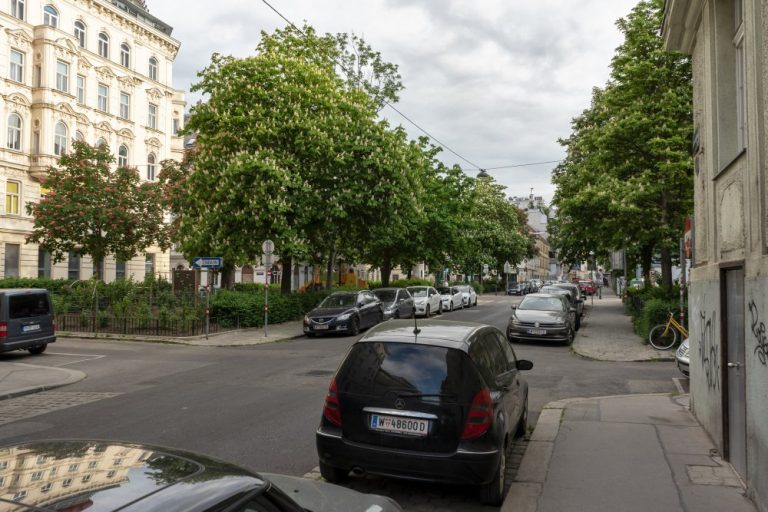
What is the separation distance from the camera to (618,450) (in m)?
6.77

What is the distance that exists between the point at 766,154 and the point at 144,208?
1163 inches

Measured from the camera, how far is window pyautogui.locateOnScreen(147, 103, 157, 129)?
46.5m

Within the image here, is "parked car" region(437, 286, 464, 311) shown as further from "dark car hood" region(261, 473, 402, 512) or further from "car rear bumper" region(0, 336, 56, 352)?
"dark car hood" region(261, 473, 402, 512)

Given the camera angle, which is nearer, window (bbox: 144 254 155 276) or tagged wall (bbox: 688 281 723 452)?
tagged wall (bbox: 688 281 723 452)

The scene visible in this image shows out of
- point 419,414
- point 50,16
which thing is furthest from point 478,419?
point 50,16

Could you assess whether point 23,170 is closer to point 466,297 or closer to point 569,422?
point 466,297

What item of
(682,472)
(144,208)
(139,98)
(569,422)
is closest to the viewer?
(682,472)

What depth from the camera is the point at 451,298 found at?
36812 millimetres

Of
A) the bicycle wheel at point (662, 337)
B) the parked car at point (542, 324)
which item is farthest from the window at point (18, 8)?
the bicycle wheel at point (662, 337)

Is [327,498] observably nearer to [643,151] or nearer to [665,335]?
[665,335]

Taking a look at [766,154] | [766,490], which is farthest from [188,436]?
[766,154]

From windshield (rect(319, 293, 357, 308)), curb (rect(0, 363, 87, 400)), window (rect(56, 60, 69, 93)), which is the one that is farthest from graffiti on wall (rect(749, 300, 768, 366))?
window (rect(56, 60, 69, 93))

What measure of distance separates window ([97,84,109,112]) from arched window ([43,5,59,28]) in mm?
4721

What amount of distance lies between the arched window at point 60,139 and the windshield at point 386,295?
23096mm
